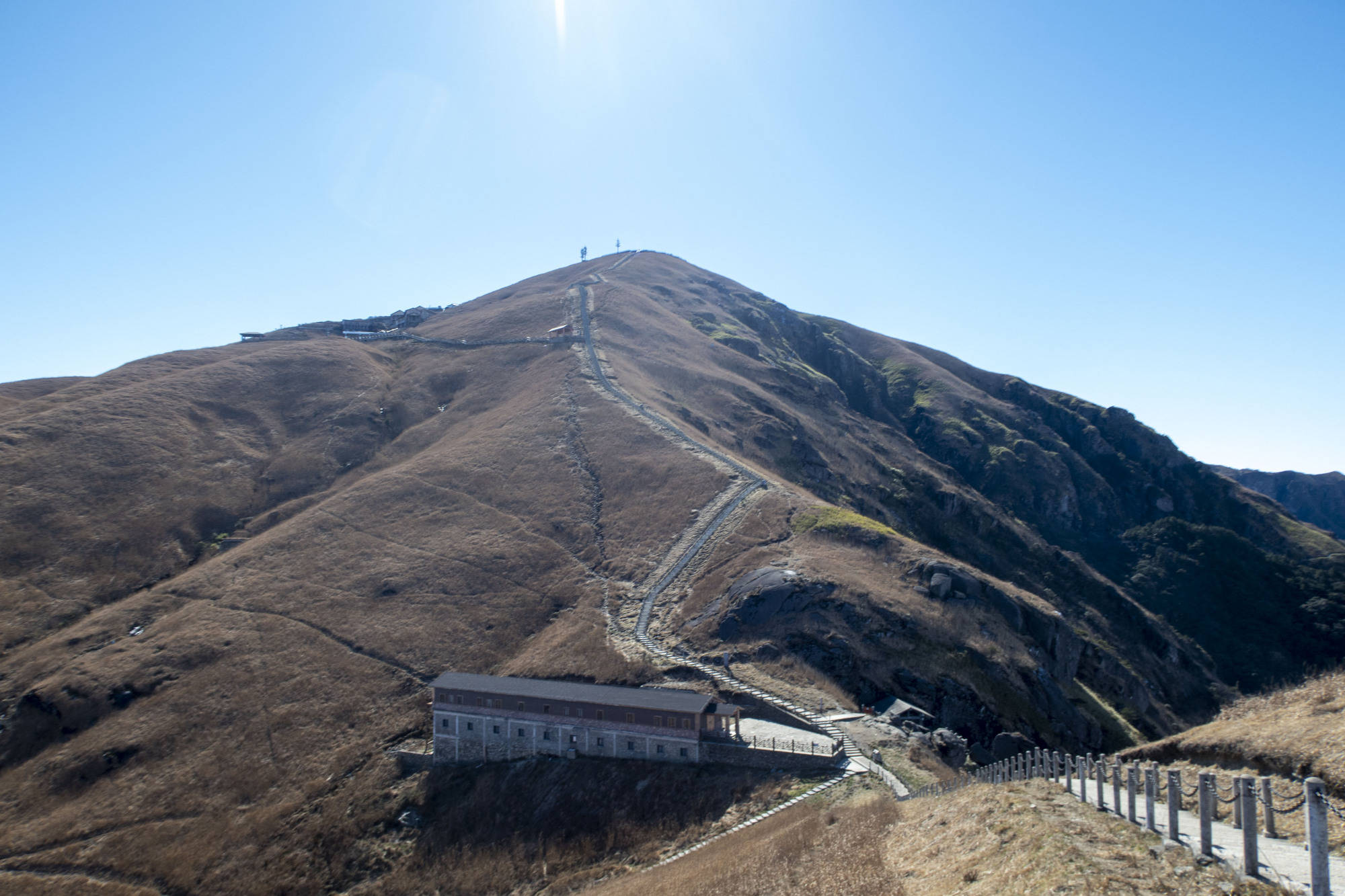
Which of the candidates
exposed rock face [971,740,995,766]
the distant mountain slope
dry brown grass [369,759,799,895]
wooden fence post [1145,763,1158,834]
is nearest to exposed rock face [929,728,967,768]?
exposed rock face [971,740,995,766]

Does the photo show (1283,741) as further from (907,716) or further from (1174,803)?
(907,716)

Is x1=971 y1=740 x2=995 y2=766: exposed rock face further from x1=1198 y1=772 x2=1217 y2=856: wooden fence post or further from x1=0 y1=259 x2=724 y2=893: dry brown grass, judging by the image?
x1=1198 y1=772 x2=1217 y2=856: wooden fence post

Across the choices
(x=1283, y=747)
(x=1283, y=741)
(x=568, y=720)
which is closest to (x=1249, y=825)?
(x=1283, y=747)

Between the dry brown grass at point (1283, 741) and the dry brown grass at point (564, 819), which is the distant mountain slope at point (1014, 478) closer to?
the dry brown grass at point (1283, 741)

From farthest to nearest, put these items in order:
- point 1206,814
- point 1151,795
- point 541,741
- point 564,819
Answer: point 541,741, point 564,819, point 1151,795, point 1206,814

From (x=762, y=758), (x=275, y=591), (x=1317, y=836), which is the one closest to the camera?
(x=1317, y=836)

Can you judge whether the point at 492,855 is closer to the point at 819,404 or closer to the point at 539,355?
the point at 539,355
